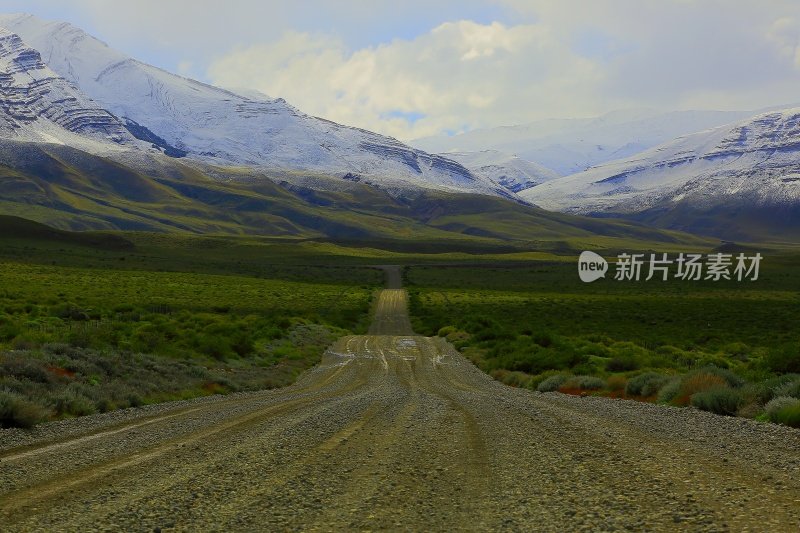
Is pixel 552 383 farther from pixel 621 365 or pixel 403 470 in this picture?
pixel 403 470

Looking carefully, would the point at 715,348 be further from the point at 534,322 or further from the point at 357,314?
the point at 357,314

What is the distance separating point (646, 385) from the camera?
80.1ft

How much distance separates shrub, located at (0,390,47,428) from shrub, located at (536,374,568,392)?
1841 centimetres

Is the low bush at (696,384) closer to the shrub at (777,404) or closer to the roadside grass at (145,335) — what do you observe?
the shrub at (777,404)

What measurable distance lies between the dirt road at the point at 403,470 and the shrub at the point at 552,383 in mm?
7796

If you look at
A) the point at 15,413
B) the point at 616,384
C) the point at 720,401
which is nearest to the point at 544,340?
the point at 616,384

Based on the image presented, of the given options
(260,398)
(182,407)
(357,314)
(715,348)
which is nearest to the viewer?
(182,407)

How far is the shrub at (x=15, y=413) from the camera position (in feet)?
50.8

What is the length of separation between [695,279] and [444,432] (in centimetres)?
12610

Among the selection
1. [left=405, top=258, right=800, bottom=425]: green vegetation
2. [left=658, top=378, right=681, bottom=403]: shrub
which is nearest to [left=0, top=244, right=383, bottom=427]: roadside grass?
[left=405, top=258, right=800, bottom=425]: green vegetation

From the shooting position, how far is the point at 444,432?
15.9 m

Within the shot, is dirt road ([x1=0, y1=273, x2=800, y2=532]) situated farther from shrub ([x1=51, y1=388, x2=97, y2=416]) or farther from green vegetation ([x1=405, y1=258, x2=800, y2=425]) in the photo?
green vegetation ([x1=405, y1=258, x2=800, y2=425])

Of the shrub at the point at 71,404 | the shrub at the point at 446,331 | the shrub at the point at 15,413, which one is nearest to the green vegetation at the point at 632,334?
the shrub at the point at 446,331

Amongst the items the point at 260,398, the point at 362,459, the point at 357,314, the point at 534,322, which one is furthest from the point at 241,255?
the point at 362,459
